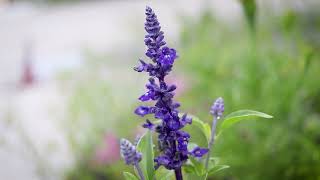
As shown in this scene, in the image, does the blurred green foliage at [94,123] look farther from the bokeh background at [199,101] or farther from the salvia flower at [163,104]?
the salvia flower at [163,104]

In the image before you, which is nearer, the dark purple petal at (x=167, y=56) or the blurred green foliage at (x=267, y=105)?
the dark purple petal at (x=167, y=56)

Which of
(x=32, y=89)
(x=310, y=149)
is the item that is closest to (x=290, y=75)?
(x=310, y=149)

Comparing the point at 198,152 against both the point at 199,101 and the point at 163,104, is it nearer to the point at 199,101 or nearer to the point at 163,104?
the point at 163,104

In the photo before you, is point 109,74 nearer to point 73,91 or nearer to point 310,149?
point 73,91

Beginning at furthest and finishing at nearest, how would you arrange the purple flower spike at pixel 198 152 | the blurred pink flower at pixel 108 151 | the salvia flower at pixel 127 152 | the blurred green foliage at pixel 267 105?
the blurred pink flower at pixel 108 151 < the blurred green foliage at pixel 267 105 < the purple flower spike at pixel 198 152 < the salvia flower at pixel 127 152

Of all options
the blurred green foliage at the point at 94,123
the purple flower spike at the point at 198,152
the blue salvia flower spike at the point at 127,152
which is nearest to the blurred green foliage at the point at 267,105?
the blurred green foliage at the point at 94,123

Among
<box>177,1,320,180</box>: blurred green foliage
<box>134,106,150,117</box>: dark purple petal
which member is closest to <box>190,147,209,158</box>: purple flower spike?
<box>134,106,150,117</box>: dark purple petal

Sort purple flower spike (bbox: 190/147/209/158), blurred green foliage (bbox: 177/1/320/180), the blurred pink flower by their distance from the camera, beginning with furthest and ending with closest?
the blurred pink flower < blurred green foliage (bbox: 177/1/320/180) < purple flower spike (bbox: 190/147/209/158)

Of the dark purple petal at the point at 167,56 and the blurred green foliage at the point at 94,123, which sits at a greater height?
the dark purple petal at the point at 167,56

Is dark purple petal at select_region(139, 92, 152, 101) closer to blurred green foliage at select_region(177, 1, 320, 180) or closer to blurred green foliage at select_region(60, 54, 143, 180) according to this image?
blurred green foliage at select_region(177, 1, 320, 180)
